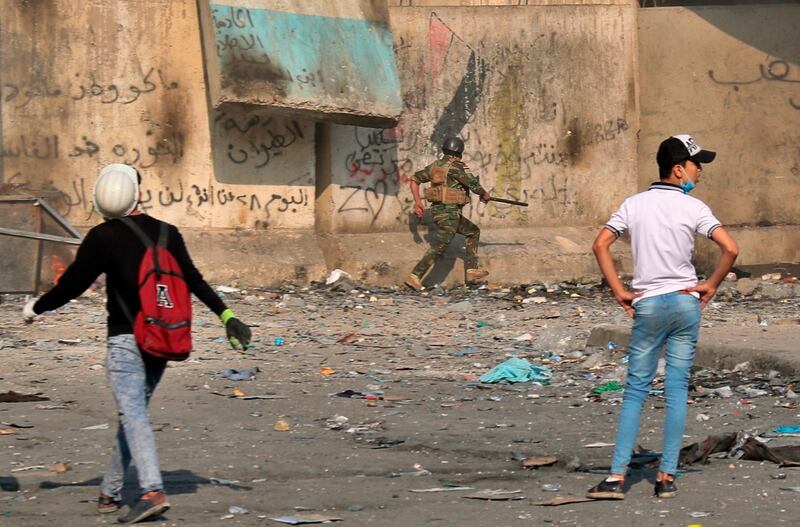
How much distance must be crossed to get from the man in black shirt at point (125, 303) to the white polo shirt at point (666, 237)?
192 cm

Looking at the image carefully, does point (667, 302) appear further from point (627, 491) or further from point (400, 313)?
point (400, 313)

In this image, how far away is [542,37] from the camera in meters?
16.3

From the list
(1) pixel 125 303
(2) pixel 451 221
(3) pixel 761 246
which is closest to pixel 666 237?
(1) pixel 125 303

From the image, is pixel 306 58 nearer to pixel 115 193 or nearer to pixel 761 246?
pixel 761 246

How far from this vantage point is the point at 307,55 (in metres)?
14.3

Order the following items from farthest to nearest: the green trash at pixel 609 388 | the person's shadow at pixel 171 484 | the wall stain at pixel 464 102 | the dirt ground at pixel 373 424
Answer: the wall stain at pixel 464 102, the green trash at pixel 609 388, the person's shadow at pixel 171 484, the dirt ground at pixel 373 424

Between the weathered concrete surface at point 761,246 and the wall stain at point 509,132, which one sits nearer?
the wall stain at point 509,132

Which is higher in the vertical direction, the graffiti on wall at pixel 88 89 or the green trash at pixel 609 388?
the graffiti on wall at pixel 88 89

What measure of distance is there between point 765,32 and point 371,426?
1128 centimetres

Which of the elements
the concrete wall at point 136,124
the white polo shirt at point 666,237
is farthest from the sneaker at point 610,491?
the concrete wall at point 136,124

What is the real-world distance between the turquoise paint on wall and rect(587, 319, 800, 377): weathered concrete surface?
4.82 metres

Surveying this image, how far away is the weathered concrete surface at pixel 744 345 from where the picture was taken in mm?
8984

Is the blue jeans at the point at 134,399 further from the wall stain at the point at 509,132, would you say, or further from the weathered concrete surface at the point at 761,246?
the weathered concrete surface at the point at 761,246

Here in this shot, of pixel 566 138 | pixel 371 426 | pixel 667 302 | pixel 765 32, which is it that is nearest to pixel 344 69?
pixel 566 138
